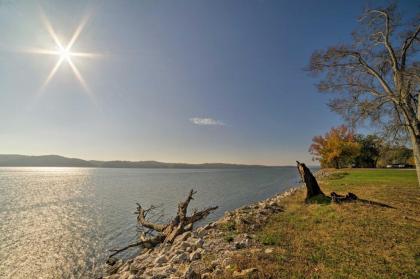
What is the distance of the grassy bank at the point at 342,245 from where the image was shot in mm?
5672

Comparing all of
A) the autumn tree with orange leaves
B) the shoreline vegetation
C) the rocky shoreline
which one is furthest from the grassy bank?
the autumn tree with orange leaves

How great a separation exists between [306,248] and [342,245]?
4.15ft

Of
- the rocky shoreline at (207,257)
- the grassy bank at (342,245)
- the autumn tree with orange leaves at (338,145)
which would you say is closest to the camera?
the grassy bank at (342,245)

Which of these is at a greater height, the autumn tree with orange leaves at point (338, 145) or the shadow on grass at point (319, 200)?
the autumn tree with orange leaves at point (338, 145)

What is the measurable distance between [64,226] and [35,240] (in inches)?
150

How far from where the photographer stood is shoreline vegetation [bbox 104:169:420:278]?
5711 millimetres

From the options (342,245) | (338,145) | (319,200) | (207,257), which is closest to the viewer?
(207,257)

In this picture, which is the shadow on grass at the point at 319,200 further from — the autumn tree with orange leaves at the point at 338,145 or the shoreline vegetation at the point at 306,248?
the autumn tree with orange leaves at the point at 338,145

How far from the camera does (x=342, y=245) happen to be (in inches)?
292

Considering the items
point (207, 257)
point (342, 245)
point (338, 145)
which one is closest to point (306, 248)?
point (342, 245)

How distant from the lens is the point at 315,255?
671cm

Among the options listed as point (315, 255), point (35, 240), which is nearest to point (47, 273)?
point (35, 240)

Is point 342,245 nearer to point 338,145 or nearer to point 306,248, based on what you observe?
point 306,248

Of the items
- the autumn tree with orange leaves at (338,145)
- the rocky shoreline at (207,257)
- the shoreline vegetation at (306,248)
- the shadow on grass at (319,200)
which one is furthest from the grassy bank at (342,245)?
the autumn tree with orange leaves at (338,145)
